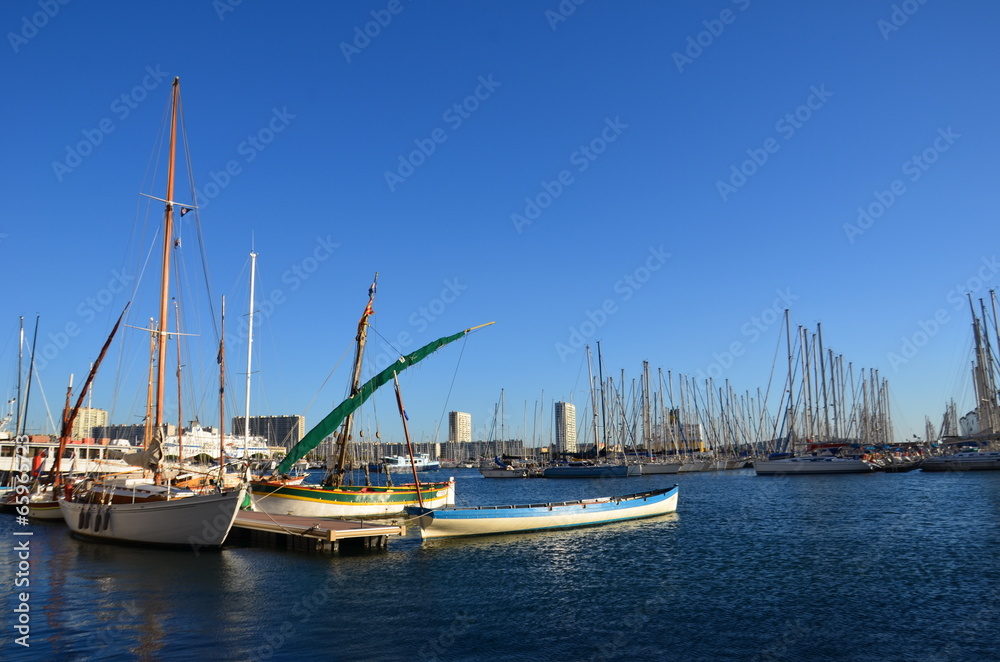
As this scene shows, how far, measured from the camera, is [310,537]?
30609 mm

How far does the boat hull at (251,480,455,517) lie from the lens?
130 ft

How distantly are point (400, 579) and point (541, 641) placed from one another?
9.07 m

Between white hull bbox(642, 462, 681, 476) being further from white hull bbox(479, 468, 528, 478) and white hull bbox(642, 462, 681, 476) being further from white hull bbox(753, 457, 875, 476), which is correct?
A: white hull bbox(479, 468, 528, 478)

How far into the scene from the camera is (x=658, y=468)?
110875mm

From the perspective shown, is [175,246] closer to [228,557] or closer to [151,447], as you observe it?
[151,447]

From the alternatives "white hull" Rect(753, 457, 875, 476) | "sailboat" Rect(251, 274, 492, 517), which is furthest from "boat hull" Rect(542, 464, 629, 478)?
"sailboat" Rect(251, 274, 492, 517)

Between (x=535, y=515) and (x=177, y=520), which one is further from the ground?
(x=177, y=520)

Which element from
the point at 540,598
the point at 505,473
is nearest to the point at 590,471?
the point at 505,473

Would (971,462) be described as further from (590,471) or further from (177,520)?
(177,520)

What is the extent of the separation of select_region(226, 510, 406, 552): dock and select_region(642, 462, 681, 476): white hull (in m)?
82.7

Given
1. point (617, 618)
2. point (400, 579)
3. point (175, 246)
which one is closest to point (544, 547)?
point (400, 579)

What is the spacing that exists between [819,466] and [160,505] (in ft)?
282

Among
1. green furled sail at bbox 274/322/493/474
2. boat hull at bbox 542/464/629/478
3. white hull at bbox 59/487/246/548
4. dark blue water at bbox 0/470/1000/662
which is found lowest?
boat hull at bbox 542/464/629/478

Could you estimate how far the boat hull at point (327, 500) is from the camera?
3950 cm
